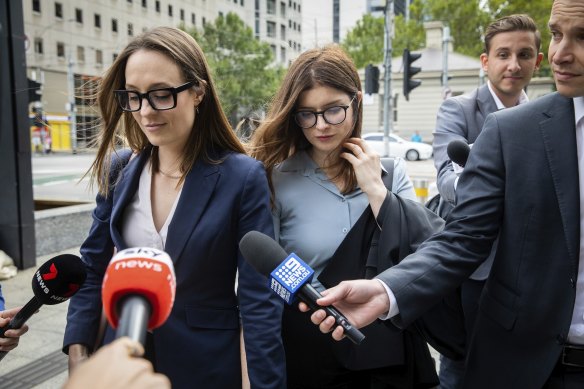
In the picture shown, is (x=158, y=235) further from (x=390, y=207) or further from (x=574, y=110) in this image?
(x=574, y=110)

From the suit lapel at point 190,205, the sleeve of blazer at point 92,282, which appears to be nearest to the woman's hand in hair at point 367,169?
the suit lapel at point 190,205

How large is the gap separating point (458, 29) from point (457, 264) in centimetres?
3250

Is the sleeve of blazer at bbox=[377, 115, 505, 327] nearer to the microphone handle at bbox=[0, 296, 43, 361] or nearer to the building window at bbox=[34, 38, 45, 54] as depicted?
the microphone handle at bbox=[0, 296, 43, 361]

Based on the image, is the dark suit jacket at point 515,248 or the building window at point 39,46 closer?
the dark suit jacket at point 515,248

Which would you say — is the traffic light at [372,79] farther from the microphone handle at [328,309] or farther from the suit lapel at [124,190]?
the microphone handle at [328,309]

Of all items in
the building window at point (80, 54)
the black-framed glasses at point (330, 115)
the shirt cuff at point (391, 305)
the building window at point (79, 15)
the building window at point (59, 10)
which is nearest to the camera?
the shirt cuff at point (391, 305)

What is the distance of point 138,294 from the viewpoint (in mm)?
936

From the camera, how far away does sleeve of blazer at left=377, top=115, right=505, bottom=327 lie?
1.70 m

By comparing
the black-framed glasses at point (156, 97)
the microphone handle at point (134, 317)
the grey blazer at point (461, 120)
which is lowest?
the microphone handle at point (134, 317)

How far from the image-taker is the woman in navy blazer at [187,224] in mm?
1818

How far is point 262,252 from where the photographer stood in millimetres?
1554

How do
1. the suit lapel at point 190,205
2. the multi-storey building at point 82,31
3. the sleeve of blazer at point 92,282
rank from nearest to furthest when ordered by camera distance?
the suit lapel at point 190,205
the sleeve of blazer at point 92,282
the multi-storey building at point 82,31

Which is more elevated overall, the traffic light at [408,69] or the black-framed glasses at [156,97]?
the traffic light at [408,69]

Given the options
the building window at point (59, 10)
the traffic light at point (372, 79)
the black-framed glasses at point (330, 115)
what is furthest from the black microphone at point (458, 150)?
the building window at point (59, 10)
